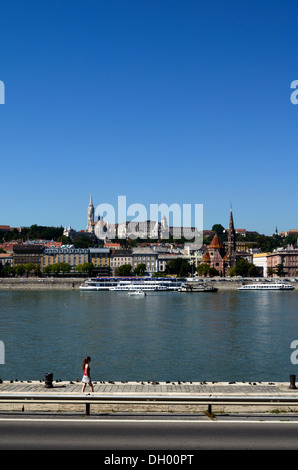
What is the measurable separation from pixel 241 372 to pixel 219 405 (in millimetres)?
8564

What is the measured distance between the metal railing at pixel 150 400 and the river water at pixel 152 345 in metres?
6.88

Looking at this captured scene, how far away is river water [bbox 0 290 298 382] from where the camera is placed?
1598 centimetres

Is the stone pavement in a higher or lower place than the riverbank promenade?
lower

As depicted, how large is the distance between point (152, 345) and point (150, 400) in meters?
13.7

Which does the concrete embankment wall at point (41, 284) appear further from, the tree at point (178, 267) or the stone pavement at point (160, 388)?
the stone pavement at point (160, 388)

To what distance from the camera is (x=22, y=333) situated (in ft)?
82.5

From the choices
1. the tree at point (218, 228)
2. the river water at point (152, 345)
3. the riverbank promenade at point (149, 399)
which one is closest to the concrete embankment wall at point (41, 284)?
the river water at point (152, 345)

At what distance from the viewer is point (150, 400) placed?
7.93 m

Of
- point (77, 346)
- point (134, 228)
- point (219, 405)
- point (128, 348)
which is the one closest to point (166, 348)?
point (128, 348)

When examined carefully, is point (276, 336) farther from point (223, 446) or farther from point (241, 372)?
point (223, 446)

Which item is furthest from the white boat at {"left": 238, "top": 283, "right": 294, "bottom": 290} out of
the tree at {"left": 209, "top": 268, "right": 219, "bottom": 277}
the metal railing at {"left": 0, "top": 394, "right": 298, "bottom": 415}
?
the metal railing at {"left": 0, "top": 394, "right": 298, "bottom": 415}

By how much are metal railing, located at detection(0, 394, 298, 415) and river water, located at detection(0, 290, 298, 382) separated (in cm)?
688

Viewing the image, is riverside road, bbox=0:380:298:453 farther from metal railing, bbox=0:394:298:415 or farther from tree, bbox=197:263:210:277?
tree, bbox=197:263:210:277

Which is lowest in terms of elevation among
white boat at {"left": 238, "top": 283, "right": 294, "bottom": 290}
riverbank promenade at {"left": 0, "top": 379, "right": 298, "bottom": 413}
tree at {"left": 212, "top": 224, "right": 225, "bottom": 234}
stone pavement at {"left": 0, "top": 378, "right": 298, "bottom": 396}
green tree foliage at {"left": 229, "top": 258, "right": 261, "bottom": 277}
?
white boat at {"left": 238, "top": 283, "right": 294, "bottom": 290}
